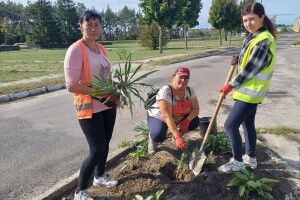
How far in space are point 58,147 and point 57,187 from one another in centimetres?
207

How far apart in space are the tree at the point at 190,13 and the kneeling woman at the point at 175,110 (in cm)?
2515

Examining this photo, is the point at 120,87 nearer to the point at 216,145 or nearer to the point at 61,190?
the point at 61,190

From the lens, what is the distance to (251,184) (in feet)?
12.7

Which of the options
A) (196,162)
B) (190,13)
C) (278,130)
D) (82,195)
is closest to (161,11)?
(190,13)

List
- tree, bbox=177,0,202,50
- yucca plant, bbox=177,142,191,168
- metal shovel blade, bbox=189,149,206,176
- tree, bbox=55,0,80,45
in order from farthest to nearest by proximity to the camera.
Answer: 1. tree, bbox=55,0,80,45
2. tree, bbox=177,0,202,50
3. yucca plant, bbox=177,142,191,168
4. metal shovel blade, bbox=189,149,206,176

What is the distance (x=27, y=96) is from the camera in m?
11.2

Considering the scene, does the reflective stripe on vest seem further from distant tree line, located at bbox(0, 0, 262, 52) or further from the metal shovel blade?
distant tree line, located at bbox(0, 0, 262, 52)

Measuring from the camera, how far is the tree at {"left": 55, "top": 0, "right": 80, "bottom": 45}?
166 ft

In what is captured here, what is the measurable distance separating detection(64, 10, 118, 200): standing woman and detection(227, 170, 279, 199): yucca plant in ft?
4.48

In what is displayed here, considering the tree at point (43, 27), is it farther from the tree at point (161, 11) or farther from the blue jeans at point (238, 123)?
the blue jeans at point (238, 123)

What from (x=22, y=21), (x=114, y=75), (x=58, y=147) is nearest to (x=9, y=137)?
(x=58, y=147)

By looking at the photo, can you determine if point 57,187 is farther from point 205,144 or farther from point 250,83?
point 250,83

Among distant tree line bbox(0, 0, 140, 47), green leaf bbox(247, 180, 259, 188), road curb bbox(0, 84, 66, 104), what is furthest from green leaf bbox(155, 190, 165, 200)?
distant tree line bbox(0, 0, 140, 47)

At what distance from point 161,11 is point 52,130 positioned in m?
19.8
